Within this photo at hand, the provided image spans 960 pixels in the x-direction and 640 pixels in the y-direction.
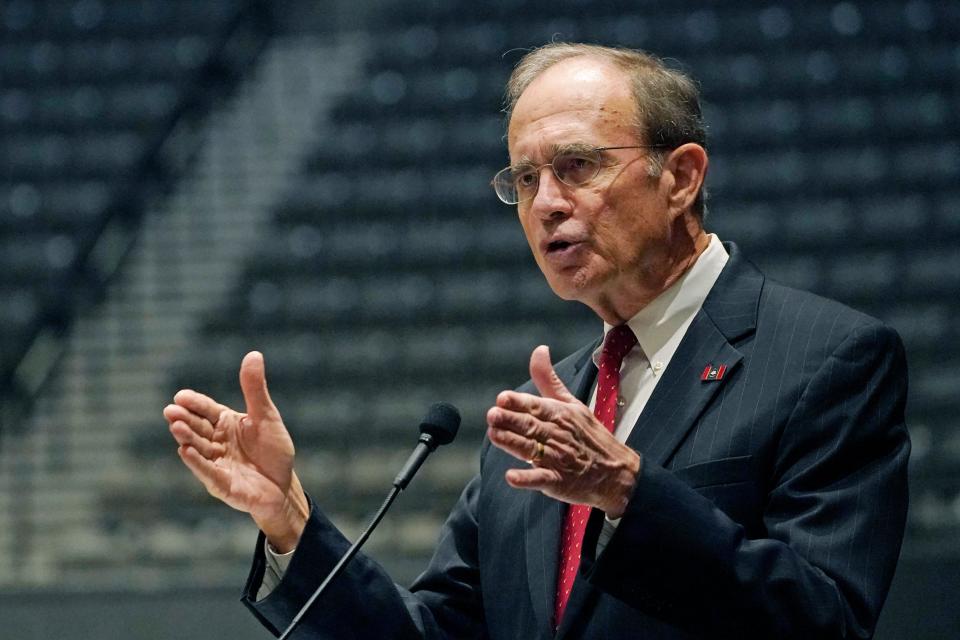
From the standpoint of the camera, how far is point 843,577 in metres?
1.23

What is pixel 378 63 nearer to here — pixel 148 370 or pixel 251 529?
pixel 148 370

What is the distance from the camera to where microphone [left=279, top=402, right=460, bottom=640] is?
1.33m

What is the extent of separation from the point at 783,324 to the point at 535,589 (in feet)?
1.34

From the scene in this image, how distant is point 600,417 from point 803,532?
31 centimetres

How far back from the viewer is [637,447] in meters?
1.35

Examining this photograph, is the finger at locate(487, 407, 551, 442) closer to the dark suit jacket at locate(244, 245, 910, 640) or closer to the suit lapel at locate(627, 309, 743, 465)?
the dark suit jacket at locate(244, 245, 910, 640)

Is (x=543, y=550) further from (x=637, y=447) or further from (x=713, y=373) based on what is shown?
(x=713, y=373)

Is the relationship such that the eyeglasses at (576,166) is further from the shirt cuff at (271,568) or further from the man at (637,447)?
the shirt cuff at (271,568)

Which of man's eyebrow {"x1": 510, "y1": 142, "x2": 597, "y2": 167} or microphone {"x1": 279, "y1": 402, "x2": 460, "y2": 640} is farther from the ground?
man's eyebrow {"x1": 510, "y1": 142, "x2": 597, "y2": 167}

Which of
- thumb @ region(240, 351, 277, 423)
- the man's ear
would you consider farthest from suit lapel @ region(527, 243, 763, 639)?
thumb @ region(240, 351, 277, 423)

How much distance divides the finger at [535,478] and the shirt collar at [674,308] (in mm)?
399

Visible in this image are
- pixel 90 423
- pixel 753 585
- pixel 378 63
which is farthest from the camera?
pixel 378 63

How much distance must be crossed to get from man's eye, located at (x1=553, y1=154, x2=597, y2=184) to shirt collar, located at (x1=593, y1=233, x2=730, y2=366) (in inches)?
6.8

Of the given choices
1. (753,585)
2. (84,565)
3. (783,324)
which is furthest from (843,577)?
(84,565)
